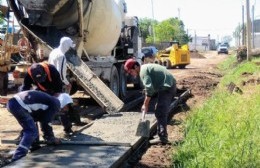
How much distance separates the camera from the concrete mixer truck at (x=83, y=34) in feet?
36.6

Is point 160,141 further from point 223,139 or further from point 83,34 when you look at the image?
point 83,34

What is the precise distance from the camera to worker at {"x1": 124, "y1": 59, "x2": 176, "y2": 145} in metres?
7.76

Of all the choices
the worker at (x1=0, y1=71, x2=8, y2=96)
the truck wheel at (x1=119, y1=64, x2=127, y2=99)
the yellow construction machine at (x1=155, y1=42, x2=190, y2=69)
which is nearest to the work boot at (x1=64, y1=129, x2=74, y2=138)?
the worker at (x1=0, y1=71, x2=8, y2=96)

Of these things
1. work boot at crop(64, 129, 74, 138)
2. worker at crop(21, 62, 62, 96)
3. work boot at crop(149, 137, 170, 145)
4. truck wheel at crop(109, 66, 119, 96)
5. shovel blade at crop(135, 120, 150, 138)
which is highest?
worker at crop(21, 62, 62, 96)

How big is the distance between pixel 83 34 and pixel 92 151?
18.7 feet

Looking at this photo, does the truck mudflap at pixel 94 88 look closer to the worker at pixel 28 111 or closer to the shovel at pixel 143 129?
the shovel at pixel 143 129

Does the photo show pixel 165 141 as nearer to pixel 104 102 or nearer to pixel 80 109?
pixel 104 102

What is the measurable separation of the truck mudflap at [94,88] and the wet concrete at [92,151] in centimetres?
133

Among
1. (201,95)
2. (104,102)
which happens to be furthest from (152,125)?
(201,95)

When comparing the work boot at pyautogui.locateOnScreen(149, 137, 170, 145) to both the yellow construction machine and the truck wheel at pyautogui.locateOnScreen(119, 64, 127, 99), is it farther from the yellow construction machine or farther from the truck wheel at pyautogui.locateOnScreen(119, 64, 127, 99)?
the yellow construction machine

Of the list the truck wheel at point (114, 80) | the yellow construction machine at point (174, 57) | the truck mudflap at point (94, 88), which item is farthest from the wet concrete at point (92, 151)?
the yellow construction machine at point (174, 57)

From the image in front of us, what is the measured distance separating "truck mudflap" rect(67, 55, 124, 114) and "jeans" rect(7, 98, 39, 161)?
406 centimetres

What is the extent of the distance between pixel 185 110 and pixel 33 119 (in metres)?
6.55

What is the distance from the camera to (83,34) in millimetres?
12148
